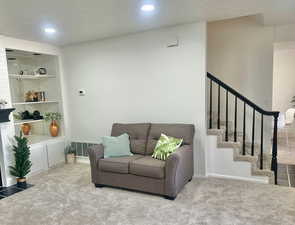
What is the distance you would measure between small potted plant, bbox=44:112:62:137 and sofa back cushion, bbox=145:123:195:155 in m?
2.26

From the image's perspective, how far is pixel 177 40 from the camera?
3.55 metres

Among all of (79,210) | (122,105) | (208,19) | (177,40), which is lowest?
(79,210)

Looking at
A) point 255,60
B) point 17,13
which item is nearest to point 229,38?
point 255,60

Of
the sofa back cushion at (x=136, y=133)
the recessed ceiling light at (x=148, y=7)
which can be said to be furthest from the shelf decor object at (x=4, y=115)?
the recessed ceiling light at (x=148, y=7)

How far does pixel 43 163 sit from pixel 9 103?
4.32 feet

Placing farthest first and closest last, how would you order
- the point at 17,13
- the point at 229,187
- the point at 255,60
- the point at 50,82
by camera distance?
the point at 50,82 < the point at 255,60 < the point at 229,187 < the point at 17,13

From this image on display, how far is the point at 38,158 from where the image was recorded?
417 centimetres

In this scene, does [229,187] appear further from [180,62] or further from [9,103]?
[9,103]

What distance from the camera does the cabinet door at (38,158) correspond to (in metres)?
4.08

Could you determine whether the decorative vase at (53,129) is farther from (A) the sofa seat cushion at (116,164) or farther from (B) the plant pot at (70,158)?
(A) the sofa seat cushion at (116,164)

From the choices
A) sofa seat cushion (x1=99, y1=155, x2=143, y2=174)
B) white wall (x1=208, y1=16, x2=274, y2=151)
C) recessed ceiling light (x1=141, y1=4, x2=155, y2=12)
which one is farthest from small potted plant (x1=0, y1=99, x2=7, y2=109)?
white wall (x1=208, y1=16, x2=274, y2=151)

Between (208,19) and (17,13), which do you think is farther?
(208,19)

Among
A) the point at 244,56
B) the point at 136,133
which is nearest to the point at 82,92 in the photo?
the point at 136,133

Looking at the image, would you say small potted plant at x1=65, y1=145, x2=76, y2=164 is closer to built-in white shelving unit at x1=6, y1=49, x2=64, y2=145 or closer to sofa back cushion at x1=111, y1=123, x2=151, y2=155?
built-in white shelving unit at x1=6, y1=49, x2=64, y2=145
